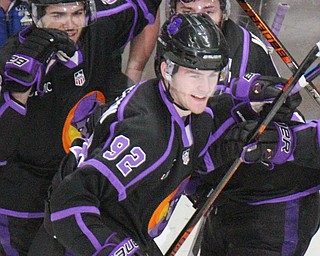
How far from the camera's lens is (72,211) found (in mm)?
1632

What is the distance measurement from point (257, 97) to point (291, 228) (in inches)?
14.2

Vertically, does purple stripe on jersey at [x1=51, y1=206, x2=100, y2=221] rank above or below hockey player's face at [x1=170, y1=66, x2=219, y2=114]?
below

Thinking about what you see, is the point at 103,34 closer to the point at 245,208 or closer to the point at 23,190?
the point at 23,190

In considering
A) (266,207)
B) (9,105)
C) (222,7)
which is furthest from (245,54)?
(9,105)

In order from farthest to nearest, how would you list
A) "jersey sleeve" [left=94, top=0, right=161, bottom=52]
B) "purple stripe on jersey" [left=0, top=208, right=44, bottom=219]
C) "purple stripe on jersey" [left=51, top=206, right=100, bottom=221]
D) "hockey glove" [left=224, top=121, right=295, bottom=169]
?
"jersey sleeve" [left=94, top=0, right=161, bottom=52] → "purple stripe on jersey" [left=0, top=208, right=44, bottom=219] → "hockey glove" [left=224, top=121, right=295, bottom=169] → "purple stripe on jersey" [left=51, top=206, right=100, bottom=221]

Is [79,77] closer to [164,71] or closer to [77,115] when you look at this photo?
[77,115]

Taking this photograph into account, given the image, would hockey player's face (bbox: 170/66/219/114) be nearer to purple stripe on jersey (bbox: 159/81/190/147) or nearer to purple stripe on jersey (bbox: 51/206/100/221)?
purple stripe on jersey (bbox: 159/81/190/147)

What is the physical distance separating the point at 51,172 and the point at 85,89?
240 mm

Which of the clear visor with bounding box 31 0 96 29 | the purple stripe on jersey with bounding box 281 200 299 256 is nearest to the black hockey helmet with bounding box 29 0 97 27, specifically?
the clear visor with bounding box 31 0 96 29

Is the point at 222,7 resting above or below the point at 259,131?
above

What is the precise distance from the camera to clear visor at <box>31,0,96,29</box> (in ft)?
6.47

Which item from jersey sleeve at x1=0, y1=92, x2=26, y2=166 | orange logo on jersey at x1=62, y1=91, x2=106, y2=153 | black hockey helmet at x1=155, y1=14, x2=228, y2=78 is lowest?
orange logo on jersey at x1=62, y1=91, x2=106, y2=153

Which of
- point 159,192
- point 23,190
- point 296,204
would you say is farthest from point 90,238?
point 296,204

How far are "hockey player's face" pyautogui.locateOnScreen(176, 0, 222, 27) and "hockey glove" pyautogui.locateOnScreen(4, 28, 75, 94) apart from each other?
34 centimetres
